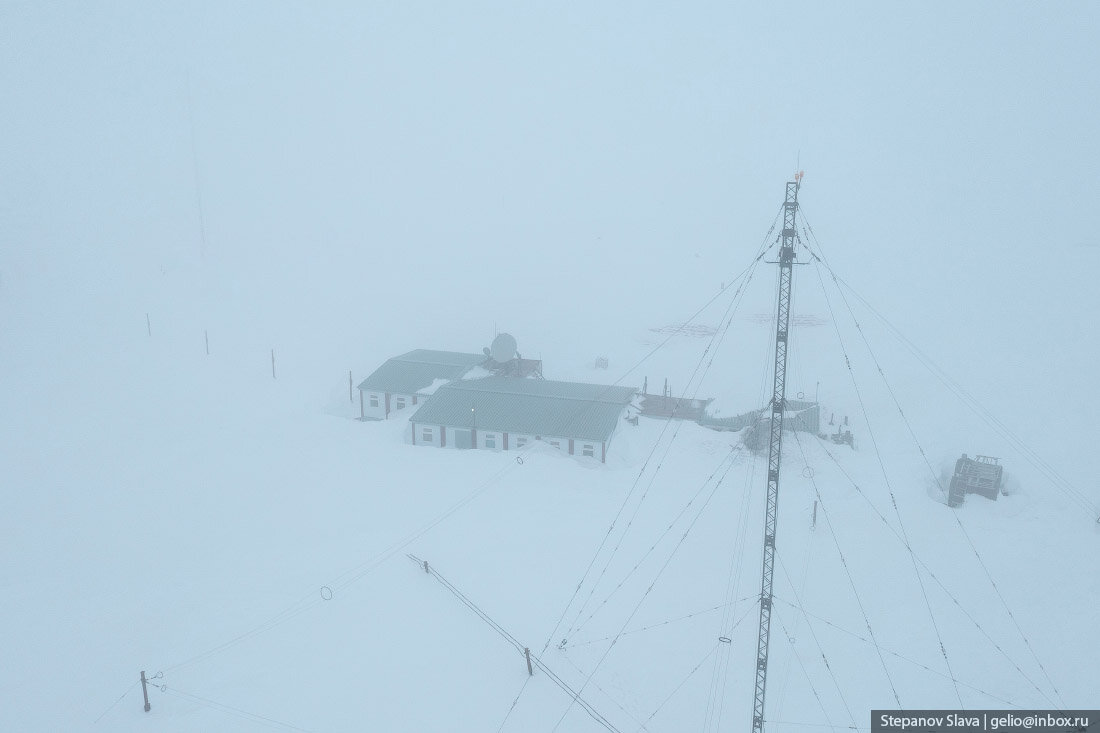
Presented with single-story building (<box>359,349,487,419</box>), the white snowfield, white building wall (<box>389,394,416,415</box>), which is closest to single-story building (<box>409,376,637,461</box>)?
the white snowfield

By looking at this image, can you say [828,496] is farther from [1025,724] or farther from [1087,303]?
[1087,303]

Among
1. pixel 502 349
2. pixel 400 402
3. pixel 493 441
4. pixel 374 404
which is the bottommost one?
pixel 493 441

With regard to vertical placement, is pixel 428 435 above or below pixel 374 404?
below

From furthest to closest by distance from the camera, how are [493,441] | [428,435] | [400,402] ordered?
[400,402] < [428,435] < [493,441]

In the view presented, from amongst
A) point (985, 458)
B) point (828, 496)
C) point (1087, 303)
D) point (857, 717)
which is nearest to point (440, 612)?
point (857, 717)

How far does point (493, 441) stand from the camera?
28625 millimetres

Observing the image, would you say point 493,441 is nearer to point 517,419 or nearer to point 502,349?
point 517,419

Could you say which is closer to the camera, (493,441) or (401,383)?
(493,441)

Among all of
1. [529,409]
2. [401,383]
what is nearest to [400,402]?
[401,383]

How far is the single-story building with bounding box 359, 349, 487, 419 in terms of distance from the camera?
33312 millimetres

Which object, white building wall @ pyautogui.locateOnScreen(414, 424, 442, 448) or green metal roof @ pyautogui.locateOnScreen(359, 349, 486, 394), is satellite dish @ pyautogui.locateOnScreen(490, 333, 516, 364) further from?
white building wall @ pyautogui.locateOnScreen(414, 424, 442, 448)

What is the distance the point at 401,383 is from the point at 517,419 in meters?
8.52

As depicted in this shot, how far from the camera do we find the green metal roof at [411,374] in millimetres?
33500

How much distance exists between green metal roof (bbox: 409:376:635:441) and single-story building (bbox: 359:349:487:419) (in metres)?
2.21
